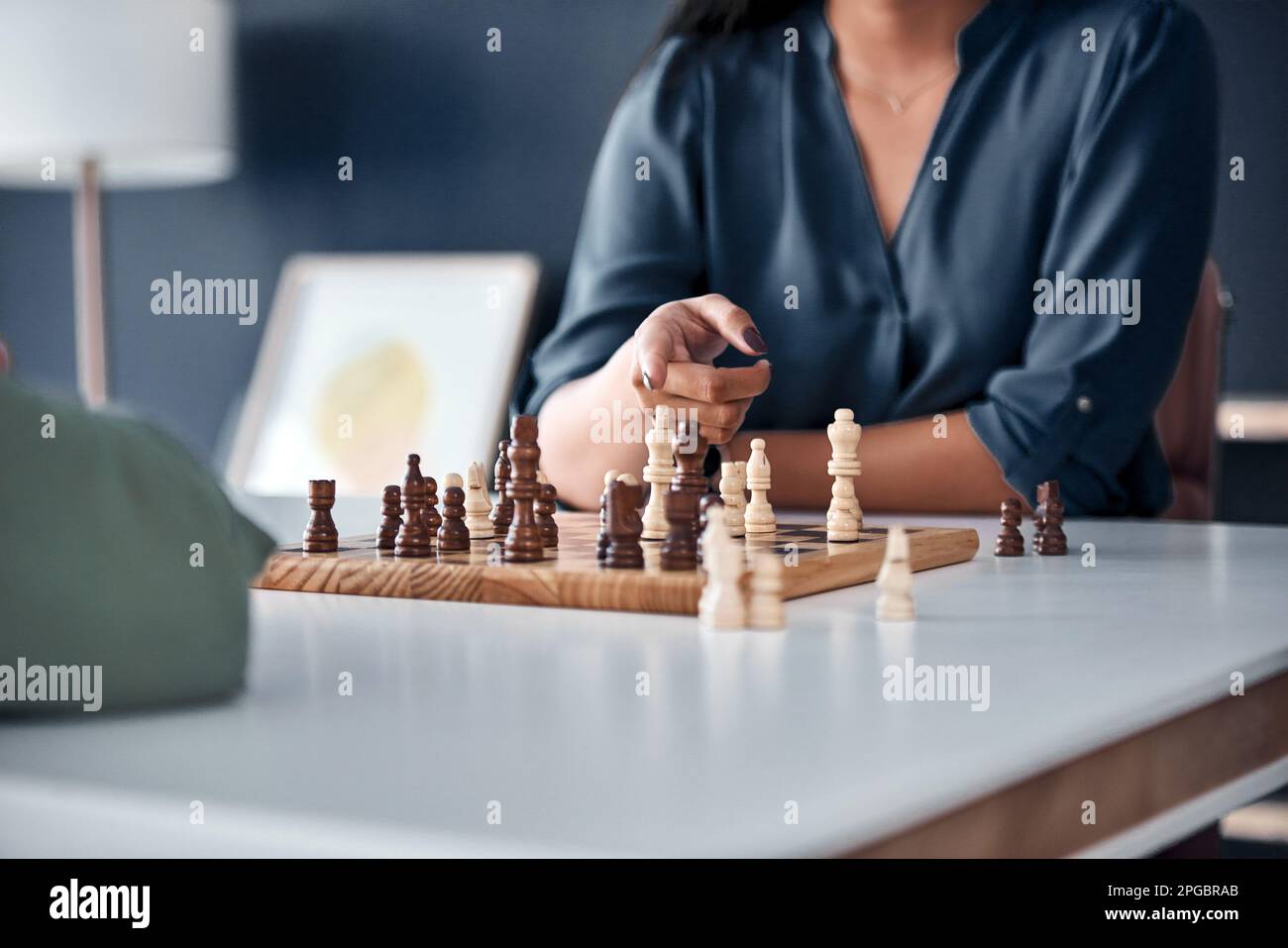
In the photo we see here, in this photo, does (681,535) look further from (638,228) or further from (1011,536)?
(638,228)

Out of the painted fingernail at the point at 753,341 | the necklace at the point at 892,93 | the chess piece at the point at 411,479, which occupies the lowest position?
the chess piece at the point at 411,479

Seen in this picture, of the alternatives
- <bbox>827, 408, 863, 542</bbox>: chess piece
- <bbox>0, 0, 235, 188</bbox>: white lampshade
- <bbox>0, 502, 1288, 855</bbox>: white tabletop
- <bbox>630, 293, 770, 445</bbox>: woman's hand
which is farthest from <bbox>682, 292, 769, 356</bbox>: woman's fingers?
<bbox>0, 0, 235, 188</bbox>: white lampshade

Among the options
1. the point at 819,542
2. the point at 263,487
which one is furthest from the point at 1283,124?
the point at 263,487

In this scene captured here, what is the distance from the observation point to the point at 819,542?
1.25m

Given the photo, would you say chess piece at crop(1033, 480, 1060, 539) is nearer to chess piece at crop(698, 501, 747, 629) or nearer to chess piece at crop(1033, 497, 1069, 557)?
chess piece at crop(1033, 497, 1069, 557)

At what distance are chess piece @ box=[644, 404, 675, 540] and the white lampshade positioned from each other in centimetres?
281

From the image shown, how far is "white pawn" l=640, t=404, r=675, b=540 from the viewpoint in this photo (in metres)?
1.31

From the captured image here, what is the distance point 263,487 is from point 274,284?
728 mm

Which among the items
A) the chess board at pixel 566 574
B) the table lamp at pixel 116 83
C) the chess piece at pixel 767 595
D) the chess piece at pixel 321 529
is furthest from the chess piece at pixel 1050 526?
the table lamp at pixel 116 83

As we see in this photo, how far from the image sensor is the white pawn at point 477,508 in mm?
1390

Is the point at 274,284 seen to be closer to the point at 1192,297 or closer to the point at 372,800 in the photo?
the point at 1192,297

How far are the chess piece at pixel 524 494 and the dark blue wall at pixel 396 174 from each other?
238 cm

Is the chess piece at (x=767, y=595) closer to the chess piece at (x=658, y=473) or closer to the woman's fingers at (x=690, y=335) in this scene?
the chess piece at (x=658, y=473)

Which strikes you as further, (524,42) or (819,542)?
(524,42)
